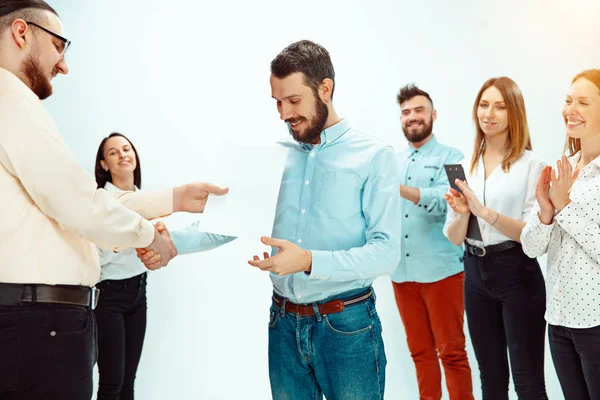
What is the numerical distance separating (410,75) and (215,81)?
1.34 metres

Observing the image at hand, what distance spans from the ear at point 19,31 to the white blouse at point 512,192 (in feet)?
7.00

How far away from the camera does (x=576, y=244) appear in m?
2.39

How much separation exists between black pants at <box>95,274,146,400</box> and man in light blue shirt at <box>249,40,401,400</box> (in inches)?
59.9

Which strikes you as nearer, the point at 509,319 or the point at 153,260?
the point at 153,260

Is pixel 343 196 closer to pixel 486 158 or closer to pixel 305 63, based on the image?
pixel 305 63

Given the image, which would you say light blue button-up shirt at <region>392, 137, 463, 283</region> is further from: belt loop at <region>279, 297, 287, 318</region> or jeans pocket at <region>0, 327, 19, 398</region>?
jeans pocket at <region>0, 327, 19, 398</region>

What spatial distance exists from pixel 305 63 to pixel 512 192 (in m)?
1.43

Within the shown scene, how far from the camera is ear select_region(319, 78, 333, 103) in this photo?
2104 millimetres

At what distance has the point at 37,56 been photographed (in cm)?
191

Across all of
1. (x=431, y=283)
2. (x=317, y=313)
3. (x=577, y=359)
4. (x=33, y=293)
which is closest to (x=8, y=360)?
(x=33, y=293)

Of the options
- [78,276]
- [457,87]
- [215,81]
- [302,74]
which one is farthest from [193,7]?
[78,276]

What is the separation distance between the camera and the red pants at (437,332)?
137 inches

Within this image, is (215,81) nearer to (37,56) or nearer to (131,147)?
(131,147)

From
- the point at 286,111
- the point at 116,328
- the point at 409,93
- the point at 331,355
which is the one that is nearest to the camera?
the point at 331,355
